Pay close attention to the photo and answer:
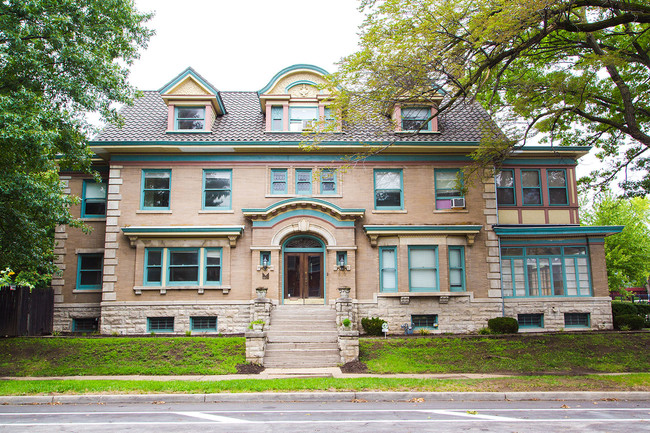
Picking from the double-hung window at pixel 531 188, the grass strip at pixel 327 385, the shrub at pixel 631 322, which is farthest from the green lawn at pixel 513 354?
the double-hung window at pixel 531 188

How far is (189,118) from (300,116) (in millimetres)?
5003

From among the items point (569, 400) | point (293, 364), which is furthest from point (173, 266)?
point (569, 400)

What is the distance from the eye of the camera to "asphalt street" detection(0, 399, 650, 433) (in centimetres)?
808

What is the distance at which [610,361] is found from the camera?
15.4 meters

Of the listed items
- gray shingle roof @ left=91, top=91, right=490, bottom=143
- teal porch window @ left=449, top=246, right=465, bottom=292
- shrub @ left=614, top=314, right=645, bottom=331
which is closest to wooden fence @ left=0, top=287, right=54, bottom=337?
gray shingle roof @ left=91, top=91, right=490, bottom=143

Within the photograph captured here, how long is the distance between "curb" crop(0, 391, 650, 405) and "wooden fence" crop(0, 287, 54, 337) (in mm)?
8222

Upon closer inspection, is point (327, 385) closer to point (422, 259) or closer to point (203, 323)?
point (203, 323)

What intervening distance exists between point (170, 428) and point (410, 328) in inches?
516

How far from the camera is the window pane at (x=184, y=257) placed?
2012 cm

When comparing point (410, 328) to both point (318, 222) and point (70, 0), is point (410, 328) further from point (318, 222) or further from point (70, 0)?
point (70, 0)

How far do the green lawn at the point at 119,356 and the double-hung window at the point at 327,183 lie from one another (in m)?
7.55

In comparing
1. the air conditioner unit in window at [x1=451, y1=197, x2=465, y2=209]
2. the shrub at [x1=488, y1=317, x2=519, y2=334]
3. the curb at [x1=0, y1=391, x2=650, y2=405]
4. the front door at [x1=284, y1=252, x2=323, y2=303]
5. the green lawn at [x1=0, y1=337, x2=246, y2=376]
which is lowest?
the curb at [x1=0, y1=391, x2=650, y2=405]

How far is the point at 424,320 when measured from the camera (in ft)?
65.5

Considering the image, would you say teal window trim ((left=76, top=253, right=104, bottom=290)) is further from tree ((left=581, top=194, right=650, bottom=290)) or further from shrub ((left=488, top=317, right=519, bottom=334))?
tree ((left=581, top=194, right=650, bottom=290))
